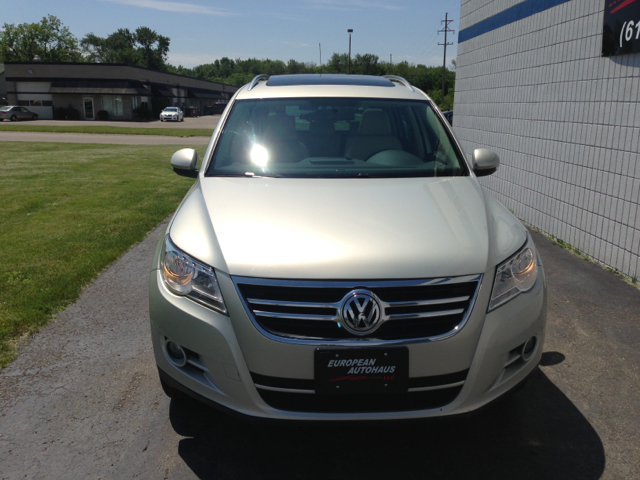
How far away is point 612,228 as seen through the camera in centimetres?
594

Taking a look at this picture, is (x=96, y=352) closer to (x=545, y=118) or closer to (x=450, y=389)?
(x=450, y=389)

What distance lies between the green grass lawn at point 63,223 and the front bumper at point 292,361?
1944 millimetres

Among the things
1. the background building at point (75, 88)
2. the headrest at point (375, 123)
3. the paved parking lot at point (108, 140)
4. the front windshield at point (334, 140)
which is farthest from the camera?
the background building at point (75, 88)

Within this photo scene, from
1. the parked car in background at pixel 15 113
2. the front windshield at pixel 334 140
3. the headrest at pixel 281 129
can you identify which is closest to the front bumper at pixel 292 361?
the front windshield at pixel 334 140

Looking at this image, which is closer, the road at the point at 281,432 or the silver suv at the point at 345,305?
the silver suv at the point at 345,305

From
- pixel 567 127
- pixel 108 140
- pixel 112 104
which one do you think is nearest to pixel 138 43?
pixel 112 104

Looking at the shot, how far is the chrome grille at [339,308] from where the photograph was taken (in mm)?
2365

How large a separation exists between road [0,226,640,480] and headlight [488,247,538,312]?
55cm

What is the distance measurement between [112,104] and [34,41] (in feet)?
159

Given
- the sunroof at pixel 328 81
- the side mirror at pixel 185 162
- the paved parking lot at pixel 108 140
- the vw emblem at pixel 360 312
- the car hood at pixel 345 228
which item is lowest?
the paved parking lot at pixel 108 140

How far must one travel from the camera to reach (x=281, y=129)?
12.8 ft

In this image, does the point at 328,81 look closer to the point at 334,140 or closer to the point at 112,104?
the point at 334,140

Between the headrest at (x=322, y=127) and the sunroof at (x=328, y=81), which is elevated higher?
the sunroof at (x=328, y=81)

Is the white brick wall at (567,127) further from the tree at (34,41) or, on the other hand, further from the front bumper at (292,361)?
the tree at (34,41)
